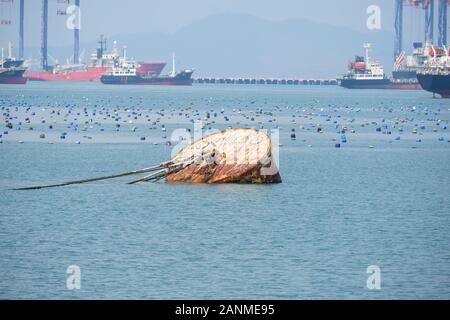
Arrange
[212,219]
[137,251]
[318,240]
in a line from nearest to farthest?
[137,251], [318,240], [212,219]

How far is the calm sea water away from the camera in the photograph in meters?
31.3

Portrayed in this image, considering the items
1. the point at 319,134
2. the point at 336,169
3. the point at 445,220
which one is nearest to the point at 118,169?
the point at 336,169

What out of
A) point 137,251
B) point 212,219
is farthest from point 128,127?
point 137,251

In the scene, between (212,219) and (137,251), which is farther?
(212,219)

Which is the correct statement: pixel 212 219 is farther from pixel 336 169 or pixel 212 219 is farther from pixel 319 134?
pixel 319 134

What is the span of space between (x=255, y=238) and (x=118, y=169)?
23888 mm

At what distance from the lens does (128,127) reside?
336 ft

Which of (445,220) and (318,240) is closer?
(318,240)

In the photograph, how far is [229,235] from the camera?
3891cm

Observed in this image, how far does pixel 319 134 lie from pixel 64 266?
6254cm

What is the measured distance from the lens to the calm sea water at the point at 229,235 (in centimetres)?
3127

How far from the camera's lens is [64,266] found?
33375 mm
